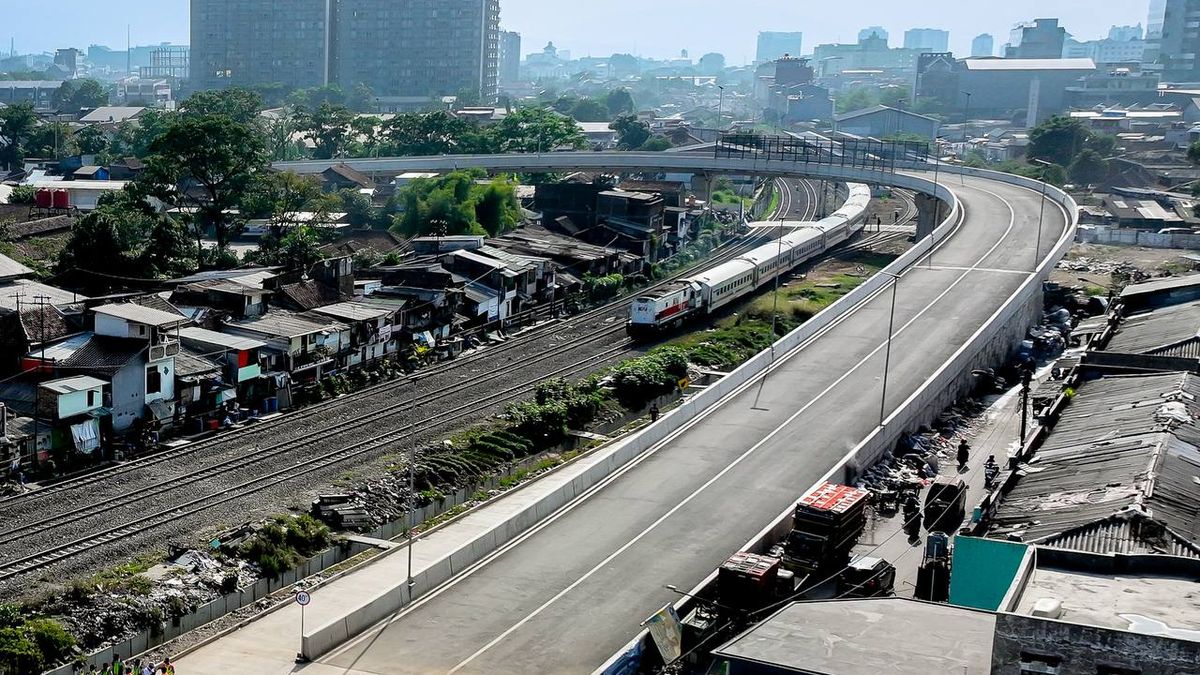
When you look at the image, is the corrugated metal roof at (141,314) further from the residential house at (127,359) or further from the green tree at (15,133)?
the green tree at (15,133)

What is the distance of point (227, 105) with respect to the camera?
335 feet

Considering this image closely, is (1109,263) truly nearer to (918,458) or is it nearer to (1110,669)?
(918,458)

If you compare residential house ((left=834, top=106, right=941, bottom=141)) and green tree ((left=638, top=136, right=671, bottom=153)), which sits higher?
residential house ((left=834, top=106, right=941, bottom=141))

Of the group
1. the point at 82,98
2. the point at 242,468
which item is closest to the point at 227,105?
the point at 82,98

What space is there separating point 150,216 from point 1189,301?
4370 cm

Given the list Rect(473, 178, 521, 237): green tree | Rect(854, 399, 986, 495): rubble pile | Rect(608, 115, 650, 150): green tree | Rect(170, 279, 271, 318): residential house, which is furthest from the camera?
Rect(608, 115, 650, 150): green tree

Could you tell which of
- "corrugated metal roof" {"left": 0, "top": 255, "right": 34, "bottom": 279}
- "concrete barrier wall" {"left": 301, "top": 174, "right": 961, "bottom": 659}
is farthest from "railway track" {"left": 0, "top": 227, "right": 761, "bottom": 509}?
"corrugated metal roof" {"left": 0, "top": 255, "right": 34, "bottom": 279}

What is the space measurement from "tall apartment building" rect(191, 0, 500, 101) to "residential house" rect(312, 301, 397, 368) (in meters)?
134

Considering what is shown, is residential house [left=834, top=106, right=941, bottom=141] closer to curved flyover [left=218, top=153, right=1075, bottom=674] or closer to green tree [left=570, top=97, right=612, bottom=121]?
green tree [left=570, top=97, right=612, bottom=121]

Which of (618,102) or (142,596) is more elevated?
(618,102)

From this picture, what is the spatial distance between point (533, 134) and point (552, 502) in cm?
7221

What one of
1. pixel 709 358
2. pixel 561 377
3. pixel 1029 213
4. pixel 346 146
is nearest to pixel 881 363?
pixel 709 358

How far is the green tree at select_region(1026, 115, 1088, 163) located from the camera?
106312 millimetres

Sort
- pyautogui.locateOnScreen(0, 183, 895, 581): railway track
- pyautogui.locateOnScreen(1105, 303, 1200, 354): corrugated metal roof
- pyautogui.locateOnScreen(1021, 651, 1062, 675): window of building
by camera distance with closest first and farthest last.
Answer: pyautogui.locateOnScreen(1021, 651, 1062, 675): window of building, pyautogui.locateOnScreen(0, 183, 895, 581): railway track, pyautogui.locateOnScreen(1105, 303, 1200, 354): corrugated metal roof
